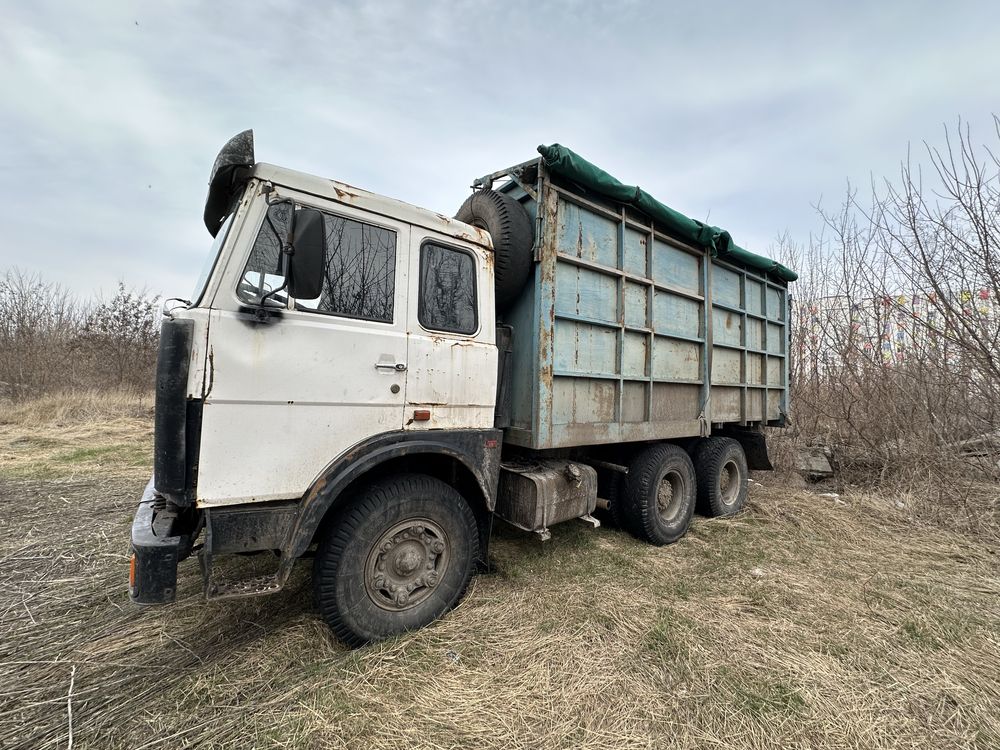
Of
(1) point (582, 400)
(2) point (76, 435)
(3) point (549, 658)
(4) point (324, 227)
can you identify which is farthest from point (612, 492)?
(2) point (76, 435)

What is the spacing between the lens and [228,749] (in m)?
1.81

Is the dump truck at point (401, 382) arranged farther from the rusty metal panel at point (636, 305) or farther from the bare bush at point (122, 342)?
the bare bush at point (122, 342)

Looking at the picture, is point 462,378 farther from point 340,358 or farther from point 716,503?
point 716,503

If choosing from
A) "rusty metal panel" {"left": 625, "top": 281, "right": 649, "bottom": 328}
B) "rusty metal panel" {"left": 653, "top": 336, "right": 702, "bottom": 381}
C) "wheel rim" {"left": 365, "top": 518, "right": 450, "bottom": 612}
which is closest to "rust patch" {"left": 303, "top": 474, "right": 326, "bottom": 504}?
"wheel rim" {"left": 365, "top": 518, "right": 450, "bottom": 612}

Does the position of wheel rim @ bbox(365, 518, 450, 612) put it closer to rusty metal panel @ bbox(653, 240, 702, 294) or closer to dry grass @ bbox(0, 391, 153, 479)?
rusty metal panel @ bbox(653, 240, 702, 294)

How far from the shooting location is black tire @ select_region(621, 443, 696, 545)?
4129mm

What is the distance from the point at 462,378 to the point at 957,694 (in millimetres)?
3064

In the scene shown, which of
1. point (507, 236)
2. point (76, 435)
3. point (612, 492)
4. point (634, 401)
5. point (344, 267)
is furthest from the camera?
point (76, 435)

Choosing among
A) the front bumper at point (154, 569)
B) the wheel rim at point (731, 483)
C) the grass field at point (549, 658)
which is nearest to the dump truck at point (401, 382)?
the front bumper at point (154, 569)

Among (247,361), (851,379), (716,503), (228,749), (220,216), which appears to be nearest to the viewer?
(228,749)

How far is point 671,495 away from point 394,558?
314 cm

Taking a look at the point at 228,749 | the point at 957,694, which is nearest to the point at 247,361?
the point at 228,749

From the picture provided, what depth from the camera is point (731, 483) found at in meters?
5.48

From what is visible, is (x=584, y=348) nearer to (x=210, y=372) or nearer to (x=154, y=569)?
(x=210, y=372)
